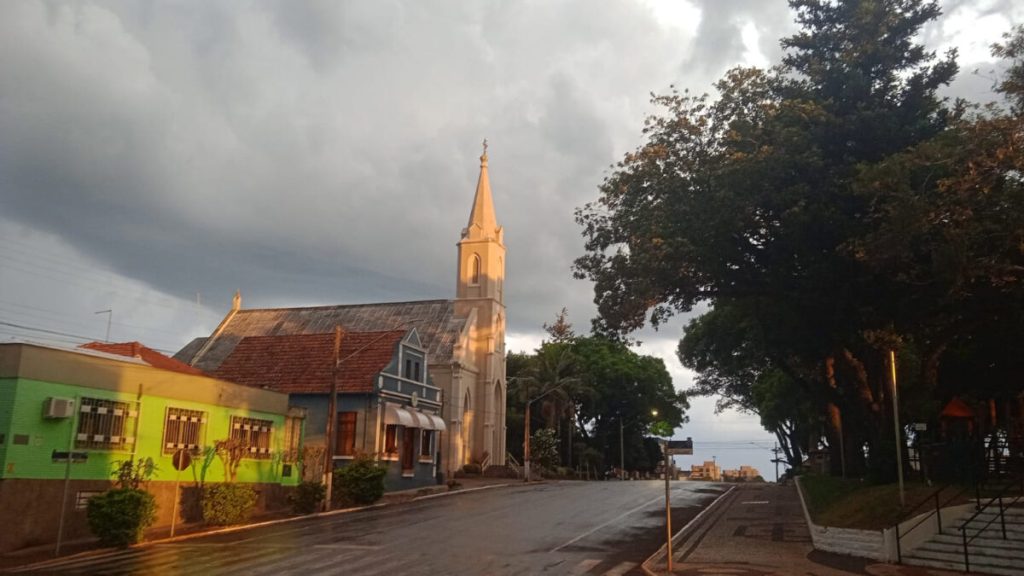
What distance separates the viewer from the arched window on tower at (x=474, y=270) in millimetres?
67938

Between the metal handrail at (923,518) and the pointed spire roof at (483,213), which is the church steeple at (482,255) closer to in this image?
the pointed spire roof at (483,213)

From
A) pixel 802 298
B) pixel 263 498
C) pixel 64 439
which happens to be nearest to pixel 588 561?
pixel 802 298

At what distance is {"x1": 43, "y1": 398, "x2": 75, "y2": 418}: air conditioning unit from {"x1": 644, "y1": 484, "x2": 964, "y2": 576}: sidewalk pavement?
1615 cm

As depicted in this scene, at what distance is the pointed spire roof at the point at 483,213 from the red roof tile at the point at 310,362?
25.5 m

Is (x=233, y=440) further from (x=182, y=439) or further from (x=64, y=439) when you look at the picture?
(x=64, y=439)

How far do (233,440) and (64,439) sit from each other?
7256mm

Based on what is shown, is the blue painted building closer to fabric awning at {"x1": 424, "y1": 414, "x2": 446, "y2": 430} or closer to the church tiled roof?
fabric awning at {"x1": 424, "y1": 414, "x2": 446, "y2": 430}

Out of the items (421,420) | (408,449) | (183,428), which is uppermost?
(421,420)

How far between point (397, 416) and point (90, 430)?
19274 mm

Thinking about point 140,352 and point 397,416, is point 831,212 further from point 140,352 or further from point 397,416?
point 140,352

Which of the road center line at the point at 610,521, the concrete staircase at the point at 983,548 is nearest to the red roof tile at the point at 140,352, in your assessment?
the road center line at the point at 610,521

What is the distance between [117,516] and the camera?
2144 centimetres

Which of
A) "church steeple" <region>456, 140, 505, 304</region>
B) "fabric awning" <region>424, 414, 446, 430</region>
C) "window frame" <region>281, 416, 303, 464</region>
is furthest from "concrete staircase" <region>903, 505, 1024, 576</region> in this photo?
"church steeple" <region>456, 140, 505, 304</region>

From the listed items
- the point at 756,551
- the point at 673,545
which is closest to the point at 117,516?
the point at 673,545
